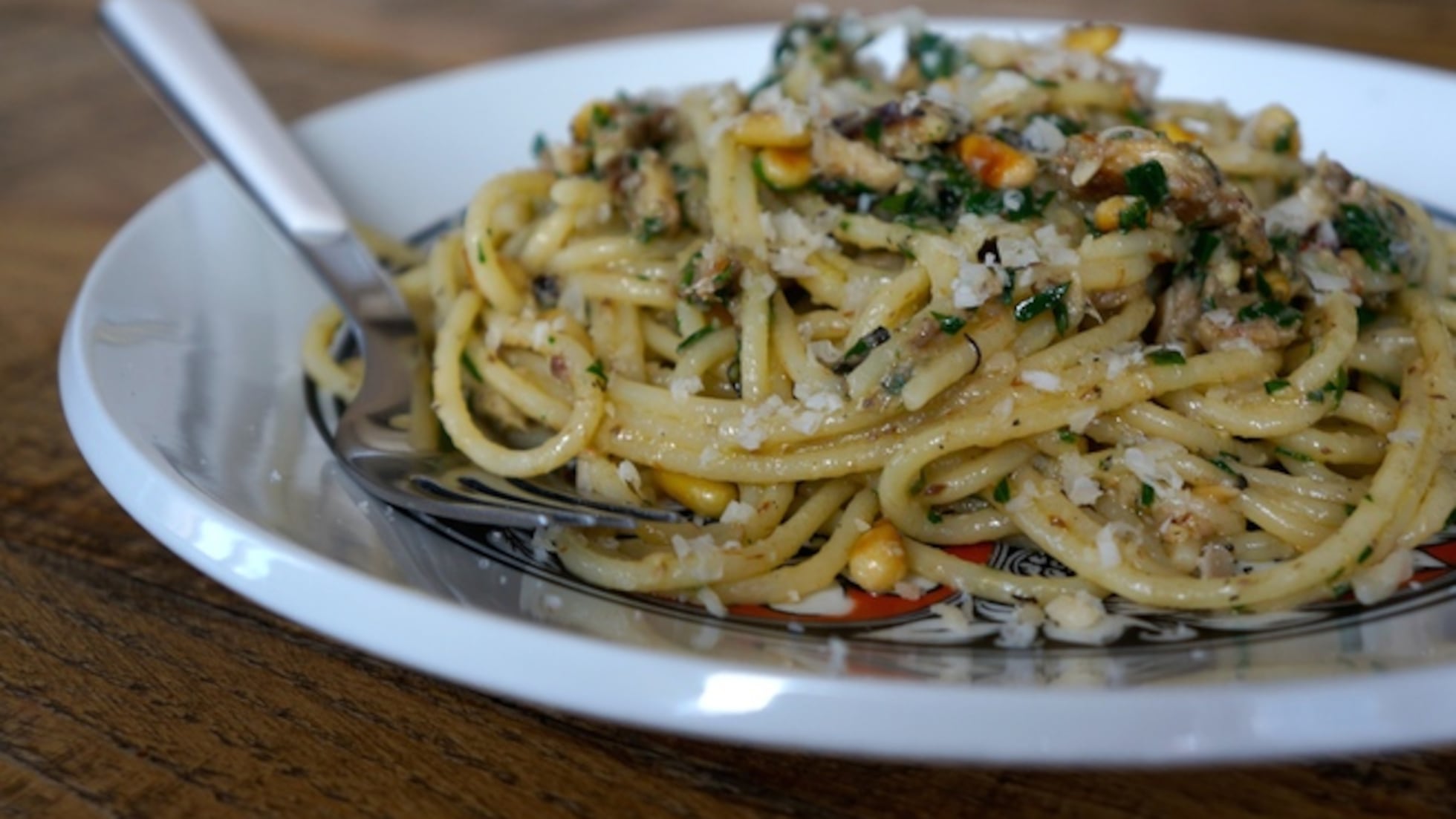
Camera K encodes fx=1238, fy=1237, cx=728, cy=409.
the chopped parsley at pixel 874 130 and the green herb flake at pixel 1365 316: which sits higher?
the chopped parsley at pixel 874 130

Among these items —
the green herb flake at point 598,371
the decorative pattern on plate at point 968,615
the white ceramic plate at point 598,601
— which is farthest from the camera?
the green herb flake at point 598,371

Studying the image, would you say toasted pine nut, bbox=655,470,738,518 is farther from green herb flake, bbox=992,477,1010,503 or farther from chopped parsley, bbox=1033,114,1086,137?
Answer: chopped parsley, bbox=1033,114,1086,137

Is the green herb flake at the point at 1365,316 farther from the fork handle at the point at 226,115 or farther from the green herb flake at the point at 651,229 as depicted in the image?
the fork handle at the point at 226,115

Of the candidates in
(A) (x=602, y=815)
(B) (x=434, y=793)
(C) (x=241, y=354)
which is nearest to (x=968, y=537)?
(A) (x=602, y=815)

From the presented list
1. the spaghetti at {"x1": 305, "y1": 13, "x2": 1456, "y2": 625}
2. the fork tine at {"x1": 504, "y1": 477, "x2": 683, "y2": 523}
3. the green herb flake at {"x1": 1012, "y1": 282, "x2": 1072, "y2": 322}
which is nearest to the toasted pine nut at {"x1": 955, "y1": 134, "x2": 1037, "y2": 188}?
the spaghetti at {"x1": 305, "y1": 13, "x2": 1456, "y2": 625}

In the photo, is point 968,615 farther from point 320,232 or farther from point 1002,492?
point 320,232

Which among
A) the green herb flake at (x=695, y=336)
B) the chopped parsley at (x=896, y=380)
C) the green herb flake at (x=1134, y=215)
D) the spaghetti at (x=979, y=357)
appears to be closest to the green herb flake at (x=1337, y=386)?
the spaghetti at (x=979, y=357)

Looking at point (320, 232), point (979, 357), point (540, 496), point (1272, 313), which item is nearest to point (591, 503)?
point (540, 496)

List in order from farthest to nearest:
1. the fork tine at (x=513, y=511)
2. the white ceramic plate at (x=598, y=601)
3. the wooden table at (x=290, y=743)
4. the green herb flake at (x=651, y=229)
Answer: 1. the green herb flake at (x=651, y=229)
2. the fork tine at (x=513, y=511)
3. the wooden table at (x=290, y=743)
4. the white ceramic plate at (x=598, y=601)
